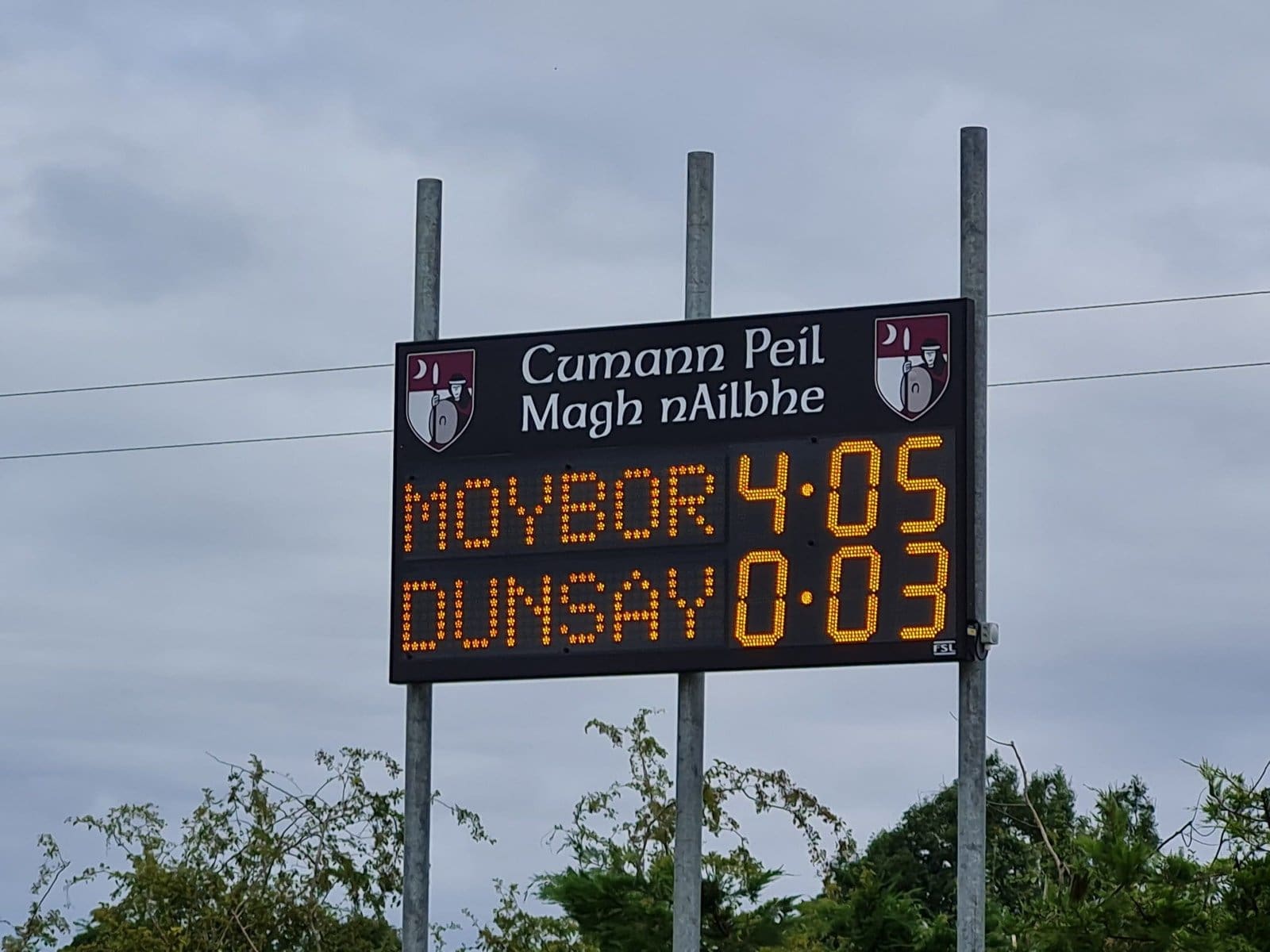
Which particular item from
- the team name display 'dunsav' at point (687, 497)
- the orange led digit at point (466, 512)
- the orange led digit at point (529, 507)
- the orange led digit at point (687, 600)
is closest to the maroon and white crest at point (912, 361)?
the team name display 'dunsav' at point (687, 497)

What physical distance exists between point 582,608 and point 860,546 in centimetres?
170

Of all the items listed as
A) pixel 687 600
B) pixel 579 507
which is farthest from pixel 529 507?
pixel 687 600

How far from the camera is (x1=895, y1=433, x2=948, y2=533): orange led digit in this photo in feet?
42.9

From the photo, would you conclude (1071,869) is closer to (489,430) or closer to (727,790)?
(727,790)

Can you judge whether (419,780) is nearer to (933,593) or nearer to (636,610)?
(636,610)

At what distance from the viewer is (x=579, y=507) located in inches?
548

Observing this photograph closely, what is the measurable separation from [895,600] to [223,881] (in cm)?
886

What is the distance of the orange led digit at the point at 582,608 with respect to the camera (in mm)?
13742

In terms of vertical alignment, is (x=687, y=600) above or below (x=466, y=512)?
below

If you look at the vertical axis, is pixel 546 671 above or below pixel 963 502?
below

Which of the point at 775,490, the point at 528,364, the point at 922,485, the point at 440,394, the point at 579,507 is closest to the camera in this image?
the point at 922,485

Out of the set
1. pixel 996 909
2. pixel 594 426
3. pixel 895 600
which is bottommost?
pixel 996 909

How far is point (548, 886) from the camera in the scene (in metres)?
22.6

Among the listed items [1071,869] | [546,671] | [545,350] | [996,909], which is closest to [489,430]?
[545,350]
